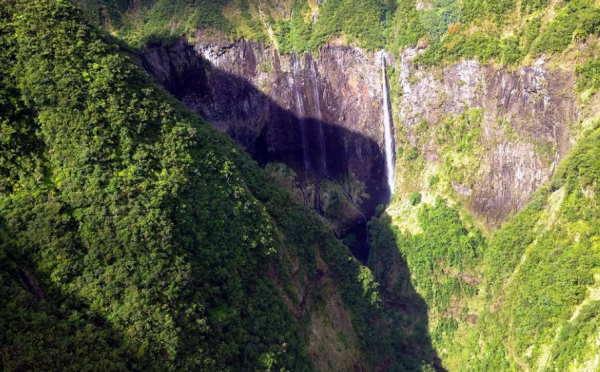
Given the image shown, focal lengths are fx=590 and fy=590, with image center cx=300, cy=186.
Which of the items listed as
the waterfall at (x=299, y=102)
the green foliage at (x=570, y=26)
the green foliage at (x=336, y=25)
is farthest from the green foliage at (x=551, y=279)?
the waterfall at (x=299, y=102)

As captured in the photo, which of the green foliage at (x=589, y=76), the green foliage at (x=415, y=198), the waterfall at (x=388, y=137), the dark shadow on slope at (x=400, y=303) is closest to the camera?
the green foliage at (x=589, y=76)

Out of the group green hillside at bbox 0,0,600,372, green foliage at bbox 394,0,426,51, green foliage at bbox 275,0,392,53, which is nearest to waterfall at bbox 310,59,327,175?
green foliage at bbox 275,0,392,53

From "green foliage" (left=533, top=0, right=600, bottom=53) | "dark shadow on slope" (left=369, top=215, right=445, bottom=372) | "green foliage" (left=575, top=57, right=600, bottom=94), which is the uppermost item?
"green foliage" (left=533, top=0, right=600, bottom=53)

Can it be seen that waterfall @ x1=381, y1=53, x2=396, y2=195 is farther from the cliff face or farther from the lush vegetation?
the lush vegetation

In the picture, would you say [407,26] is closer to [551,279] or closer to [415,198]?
[415,198]

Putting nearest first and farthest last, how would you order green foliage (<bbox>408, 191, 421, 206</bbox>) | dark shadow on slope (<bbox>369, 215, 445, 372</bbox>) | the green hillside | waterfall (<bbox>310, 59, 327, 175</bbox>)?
the green hillside < dark shadow on slope (<bbox>369, 215, 445, 372</bbox>) < green foliage (<bbox>408, 191, 421, 206</bbox>) < waterfall (<bbox>310, 59, 327, 175</bbox>)

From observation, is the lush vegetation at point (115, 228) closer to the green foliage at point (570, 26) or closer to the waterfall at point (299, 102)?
the waterfall at point (299, 102)

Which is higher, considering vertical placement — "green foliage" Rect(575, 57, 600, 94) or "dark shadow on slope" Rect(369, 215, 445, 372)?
"green foliage" Rect(575, 57, 600, 94)
